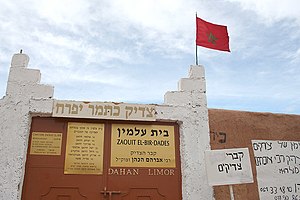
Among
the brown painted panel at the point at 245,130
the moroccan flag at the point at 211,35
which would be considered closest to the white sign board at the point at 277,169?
the brown painted panel at the point at 245,130

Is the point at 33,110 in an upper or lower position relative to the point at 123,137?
upper

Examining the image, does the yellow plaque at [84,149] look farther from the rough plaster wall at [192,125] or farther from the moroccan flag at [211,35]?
the moroccan flag at [211,35]

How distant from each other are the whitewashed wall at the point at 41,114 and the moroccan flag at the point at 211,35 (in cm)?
80

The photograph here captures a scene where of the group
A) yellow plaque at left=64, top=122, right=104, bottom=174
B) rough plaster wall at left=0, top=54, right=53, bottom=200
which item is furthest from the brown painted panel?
rough plaster wall at left=0, top=54, right=53, bottom=200

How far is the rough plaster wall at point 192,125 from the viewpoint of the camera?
229 inches

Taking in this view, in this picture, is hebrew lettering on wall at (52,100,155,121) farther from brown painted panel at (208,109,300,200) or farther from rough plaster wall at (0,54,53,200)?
brown painted panel at (208,109,300,200)

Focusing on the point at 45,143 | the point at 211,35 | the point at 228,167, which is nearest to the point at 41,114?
the point at 45,143

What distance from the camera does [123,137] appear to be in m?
5.97

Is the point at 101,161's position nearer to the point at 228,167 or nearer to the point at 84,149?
the point at 84,149

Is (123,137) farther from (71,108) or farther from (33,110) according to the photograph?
(33,110)

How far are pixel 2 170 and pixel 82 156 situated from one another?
1.28 m

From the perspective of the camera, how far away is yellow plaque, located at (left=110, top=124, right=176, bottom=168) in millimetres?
5867

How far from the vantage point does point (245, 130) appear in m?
6.42

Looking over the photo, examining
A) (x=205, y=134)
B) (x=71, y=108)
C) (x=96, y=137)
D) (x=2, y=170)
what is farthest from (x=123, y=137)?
(x=2, y=170)
